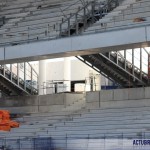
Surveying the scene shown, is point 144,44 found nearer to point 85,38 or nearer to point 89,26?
point 85,38

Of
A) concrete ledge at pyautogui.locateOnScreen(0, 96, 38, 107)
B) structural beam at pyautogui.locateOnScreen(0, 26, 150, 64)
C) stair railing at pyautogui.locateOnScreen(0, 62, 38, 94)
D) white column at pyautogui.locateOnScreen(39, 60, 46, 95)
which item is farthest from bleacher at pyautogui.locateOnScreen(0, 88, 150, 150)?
white column at pyautogui.locateOnScreen(39, 60, 46, 95)

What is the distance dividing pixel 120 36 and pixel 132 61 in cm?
647

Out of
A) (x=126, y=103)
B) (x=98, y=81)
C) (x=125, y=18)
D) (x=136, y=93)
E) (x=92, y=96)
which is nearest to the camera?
(x=125, y=18)

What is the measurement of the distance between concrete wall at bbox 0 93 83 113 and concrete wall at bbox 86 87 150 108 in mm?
2007

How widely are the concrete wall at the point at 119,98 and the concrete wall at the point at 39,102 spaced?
201 centimetres

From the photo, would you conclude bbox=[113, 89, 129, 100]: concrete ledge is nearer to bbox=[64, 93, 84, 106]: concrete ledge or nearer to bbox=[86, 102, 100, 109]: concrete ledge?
bbox=[86, 102, 100, 109]: concrete ledge

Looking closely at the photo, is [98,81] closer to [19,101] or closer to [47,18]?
[19,101]

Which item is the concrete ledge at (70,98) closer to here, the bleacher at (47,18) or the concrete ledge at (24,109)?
the concrete ledge at (24,109)

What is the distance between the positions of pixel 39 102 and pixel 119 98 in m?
6.09

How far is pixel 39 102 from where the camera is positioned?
30.3 m

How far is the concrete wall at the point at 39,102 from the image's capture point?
29.0m

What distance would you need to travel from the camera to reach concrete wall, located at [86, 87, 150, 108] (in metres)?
24.8

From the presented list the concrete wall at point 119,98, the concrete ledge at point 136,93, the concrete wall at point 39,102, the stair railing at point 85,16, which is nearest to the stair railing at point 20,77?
the concrete wall at point 39,102

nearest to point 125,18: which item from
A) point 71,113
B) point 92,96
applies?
point 92,96
